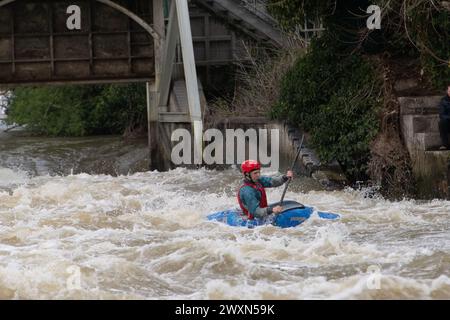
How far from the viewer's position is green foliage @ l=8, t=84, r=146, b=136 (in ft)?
114

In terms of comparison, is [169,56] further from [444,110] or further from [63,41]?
[444,110]

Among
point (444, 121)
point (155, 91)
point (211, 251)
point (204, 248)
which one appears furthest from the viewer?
point (155, 91)

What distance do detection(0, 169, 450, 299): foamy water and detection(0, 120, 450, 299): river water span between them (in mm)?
17

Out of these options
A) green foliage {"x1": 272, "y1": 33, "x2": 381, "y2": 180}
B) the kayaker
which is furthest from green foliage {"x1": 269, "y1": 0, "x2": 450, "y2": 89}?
the kayaker

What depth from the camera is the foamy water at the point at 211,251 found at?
34.2 ft

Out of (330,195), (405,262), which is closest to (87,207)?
(330,195)

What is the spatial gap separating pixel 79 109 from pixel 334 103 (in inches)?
769

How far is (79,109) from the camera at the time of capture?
37125 mm

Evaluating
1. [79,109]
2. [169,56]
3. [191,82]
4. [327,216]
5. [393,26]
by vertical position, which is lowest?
[327,216]

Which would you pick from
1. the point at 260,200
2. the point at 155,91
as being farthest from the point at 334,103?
the point at 155,91

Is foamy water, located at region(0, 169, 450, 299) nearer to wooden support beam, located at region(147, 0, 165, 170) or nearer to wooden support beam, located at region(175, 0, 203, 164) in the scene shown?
wooden support beam, located at region(175, 0, 203, 164)

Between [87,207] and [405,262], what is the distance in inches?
271

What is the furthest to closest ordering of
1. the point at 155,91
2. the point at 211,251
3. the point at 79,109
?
the point at 79,109, the point at 155,91, the point at 211,251
